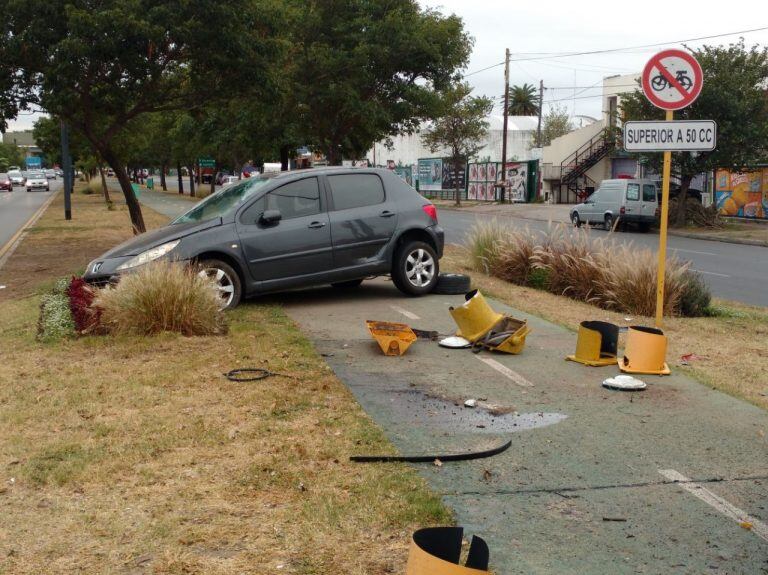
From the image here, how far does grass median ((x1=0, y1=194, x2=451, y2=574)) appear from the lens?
12.6ft

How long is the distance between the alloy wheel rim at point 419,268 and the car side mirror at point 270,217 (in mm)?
1822

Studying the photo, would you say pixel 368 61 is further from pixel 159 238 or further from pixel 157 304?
pixel 157 304

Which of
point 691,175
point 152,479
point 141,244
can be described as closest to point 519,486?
point 152,479

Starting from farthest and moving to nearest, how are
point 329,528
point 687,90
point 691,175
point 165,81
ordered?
1. point 691,175
2. point 165,81
3. point 687,90
4. point 329,528

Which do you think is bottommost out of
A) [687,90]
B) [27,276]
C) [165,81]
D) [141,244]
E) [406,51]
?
[27,276]

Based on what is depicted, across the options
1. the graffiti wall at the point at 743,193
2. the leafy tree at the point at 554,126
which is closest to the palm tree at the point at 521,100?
the leafy tree at the point at 554,126

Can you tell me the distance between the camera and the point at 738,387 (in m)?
6.95

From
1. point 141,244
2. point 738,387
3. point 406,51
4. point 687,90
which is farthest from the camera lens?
point 406,51

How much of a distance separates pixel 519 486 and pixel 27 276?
1279cm

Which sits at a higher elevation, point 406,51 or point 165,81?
point 406,51

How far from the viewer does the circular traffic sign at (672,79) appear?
873 cm

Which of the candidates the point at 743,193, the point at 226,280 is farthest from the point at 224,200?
the point at 743,193

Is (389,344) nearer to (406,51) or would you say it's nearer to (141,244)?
(141,244)

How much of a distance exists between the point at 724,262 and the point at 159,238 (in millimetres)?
15001
